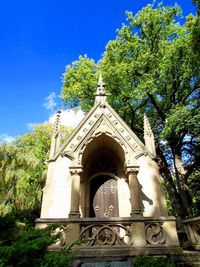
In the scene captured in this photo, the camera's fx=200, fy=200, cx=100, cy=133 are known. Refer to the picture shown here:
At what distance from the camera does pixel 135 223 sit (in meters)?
7.14

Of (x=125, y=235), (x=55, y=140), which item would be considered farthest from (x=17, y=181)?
(x=125, y=235)

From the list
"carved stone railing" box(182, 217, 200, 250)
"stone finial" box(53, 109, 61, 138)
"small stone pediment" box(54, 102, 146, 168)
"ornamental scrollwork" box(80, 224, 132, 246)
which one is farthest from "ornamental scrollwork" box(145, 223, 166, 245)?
"stone finial" box(53, 109, 61, 138)

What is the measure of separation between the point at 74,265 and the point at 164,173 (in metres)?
12.3

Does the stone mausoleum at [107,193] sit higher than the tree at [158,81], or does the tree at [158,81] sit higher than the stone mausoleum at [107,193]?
the tree at [158,81]

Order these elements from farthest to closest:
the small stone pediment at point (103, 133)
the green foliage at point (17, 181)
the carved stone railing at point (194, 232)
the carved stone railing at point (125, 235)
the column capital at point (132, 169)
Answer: the green foliage at point (17, 181) → the small stone pediment at point (103, 133) → the column capital at point (132, 169) → the carved stone railing at point (194, 232) → the carved stone railing at point (125, 235)

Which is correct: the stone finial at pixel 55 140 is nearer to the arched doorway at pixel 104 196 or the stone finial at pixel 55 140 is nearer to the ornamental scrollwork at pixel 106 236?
the arched doorway at pixel 104 196

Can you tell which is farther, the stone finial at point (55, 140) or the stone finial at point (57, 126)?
the stone finial at point (57, 126)

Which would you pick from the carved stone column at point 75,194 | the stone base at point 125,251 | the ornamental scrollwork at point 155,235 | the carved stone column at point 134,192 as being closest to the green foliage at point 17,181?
the carved stone column at point 75,194

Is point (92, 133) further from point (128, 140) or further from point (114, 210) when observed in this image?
point (114, 210)

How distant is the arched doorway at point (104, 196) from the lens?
10.5 metres

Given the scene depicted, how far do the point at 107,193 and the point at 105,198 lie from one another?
294 mm

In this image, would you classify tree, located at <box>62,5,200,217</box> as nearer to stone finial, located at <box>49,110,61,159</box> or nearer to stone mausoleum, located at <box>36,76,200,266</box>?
stone mausoleum, located at <box>36,76,200,266</box>

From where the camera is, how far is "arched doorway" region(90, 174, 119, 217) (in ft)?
34.4

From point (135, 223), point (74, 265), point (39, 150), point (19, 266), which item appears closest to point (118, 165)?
point (135, 223)
